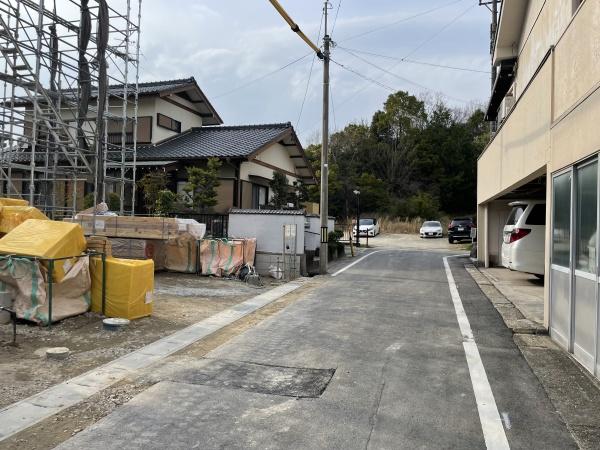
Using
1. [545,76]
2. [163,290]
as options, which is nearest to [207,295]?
[163,290]

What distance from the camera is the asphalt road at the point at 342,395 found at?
3.60 meters

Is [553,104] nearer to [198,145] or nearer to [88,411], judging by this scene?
[88,411]

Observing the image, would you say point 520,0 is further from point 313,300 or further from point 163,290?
point 163,290

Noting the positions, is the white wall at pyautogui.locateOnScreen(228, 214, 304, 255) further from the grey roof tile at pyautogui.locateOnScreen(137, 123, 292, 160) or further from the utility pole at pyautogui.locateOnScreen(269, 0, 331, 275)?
the grey roof tile at pyautogui.locateOnScreen(137, 123, 292, 160)

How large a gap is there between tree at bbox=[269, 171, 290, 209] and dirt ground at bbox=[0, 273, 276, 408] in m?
11.9

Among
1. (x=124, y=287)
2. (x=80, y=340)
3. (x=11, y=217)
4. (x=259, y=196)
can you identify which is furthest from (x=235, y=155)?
(x=80, y=340)

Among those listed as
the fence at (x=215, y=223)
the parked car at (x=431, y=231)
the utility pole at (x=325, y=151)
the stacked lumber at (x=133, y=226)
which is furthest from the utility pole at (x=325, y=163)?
the parked car at (x=431, y=231)

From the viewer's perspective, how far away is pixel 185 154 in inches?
779

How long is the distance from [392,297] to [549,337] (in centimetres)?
389

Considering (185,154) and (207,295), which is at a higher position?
(185,154)

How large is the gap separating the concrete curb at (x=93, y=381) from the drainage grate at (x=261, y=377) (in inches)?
26.7

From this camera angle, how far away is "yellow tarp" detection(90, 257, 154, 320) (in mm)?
7266

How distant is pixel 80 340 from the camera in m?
6.27

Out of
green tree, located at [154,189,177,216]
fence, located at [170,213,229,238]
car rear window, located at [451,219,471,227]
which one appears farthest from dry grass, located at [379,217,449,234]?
fence, located at [170,213,229,238]
